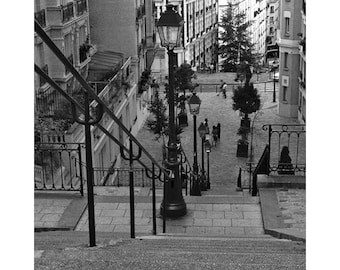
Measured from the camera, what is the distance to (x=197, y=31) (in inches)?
2736

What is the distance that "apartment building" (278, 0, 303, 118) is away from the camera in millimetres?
33250

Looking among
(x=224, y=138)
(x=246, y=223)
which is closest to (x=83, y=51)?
(x=224, y=138)

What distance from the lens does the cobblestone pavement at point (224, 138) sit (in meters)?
24.9

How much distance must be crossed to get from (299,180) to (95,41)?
21886 mm

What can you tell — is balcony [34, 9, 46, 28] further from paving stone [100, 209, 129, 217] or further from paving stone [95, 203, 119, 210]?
paving stone [100, 209, 129, 217]

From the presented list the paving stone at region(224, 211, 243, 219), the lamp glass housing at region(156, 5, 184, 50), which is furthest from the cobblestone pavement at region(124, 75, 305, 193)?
the lamp glass housing at region(156, 5, 184, 50)

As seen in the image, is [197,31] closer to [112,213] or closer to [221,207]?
[221,207]

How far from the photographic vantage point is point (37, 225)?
34.3 ft

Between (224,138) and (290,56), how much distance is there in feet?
21.2

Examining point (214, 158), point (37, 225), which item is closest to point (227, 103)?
point (214, 158)

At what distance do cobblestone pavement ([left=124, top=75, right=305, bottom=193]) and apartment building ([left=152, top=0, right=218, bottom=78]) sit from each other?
54.0ft

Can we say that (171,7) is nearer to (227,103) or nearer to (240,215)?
(240,215)

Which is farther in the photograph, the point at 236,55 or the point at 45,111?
the point at 236,55

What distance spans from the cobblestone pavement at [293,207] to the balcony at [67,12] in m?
13.6
